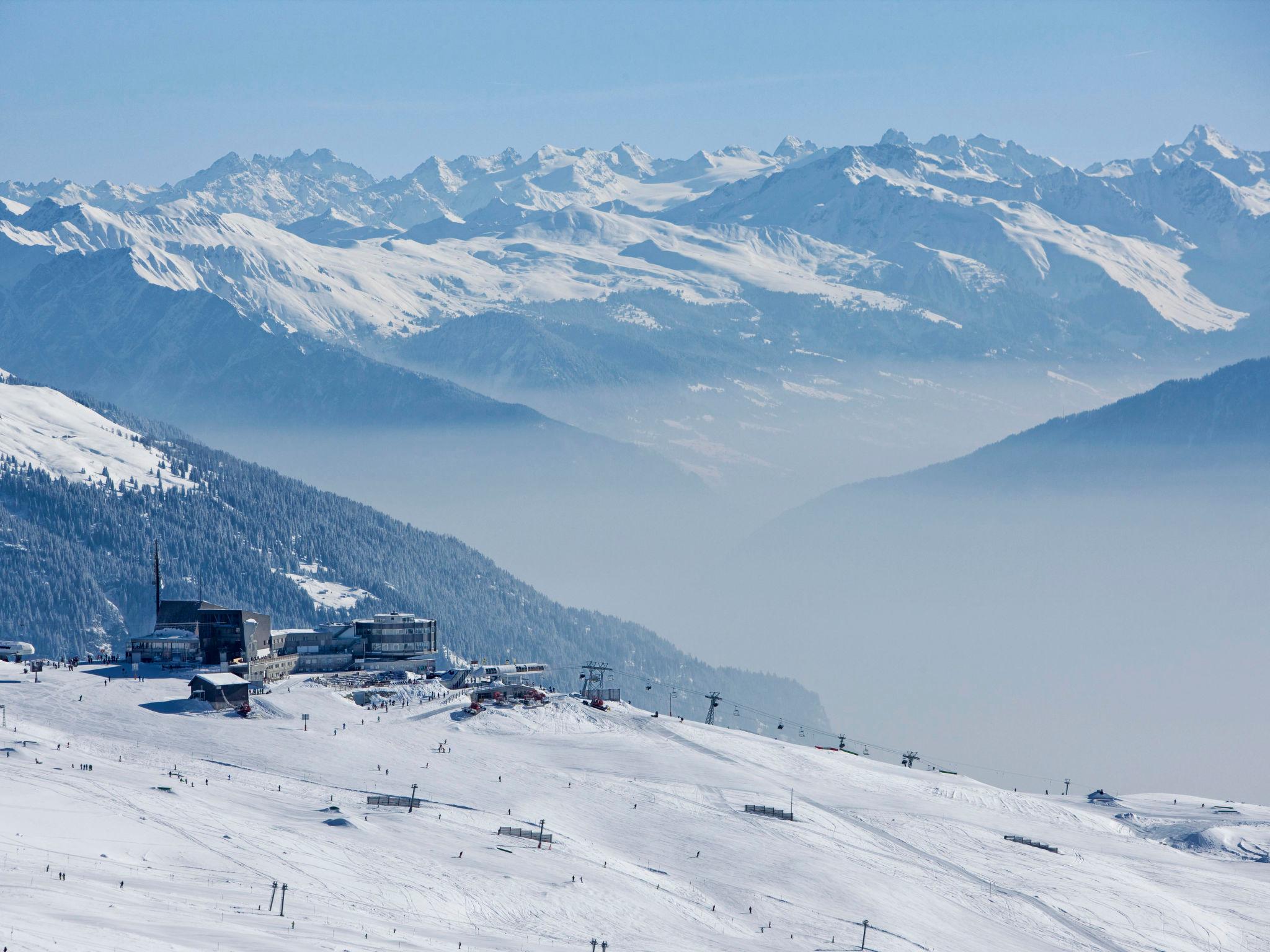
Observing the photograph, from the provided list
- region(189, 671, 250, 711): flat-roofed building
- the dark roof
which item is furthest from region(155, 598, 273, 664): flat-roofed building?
region(189, 671, 250, 711): flat-roofed building

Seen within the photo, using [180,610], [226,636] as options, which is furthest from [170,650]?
[180,610]

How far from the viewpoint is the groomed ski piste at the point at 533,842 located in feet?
361

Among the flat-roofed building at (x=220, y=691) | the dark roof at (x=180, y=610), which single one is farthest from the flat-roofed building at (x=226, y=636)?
the flat-roofed building at (x=220, y=691)

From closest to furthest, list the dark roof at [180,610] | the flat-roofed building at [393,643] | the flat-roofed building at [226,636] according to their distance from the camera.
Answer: the flat-roofed building at [226,636] < the dark roof at [180,610] < the flat-roofed building at [393,643]

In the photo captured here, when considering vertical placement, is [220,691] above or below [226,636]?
below

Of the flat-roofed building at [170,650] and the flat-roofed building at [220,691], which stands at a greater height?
the flat-roofed building at [170,650]

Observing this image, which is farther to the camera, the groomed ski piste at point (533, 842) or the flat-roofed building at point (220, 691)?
the flat-roofed building at point (220, 691)

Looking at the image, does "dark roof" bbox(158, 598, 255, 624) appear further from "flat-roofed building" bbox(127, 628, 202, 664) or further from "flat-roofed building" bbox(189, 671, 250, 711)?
"flat-roofed building" bbox(189, 671, 250, 711)

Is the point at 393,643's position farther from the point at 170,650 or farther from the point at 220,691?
the point at 220,691

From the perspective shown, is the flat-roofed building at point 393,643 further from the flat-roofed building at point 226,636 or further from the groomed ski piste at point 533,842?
the flat-roofed building at point 226,636

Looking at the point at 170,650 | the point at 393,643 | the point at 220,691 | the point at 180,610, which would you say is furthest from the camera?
the point at 393,643

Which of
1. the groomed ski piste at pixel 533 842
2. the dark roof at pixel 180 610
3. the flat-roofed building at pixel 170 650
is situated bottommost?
the groomed ski piste at pixel 533 842

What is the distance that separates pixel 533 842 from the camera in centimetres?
13450

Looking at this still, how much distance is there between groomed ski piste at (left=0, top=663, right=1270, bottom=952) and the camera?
110125mm
